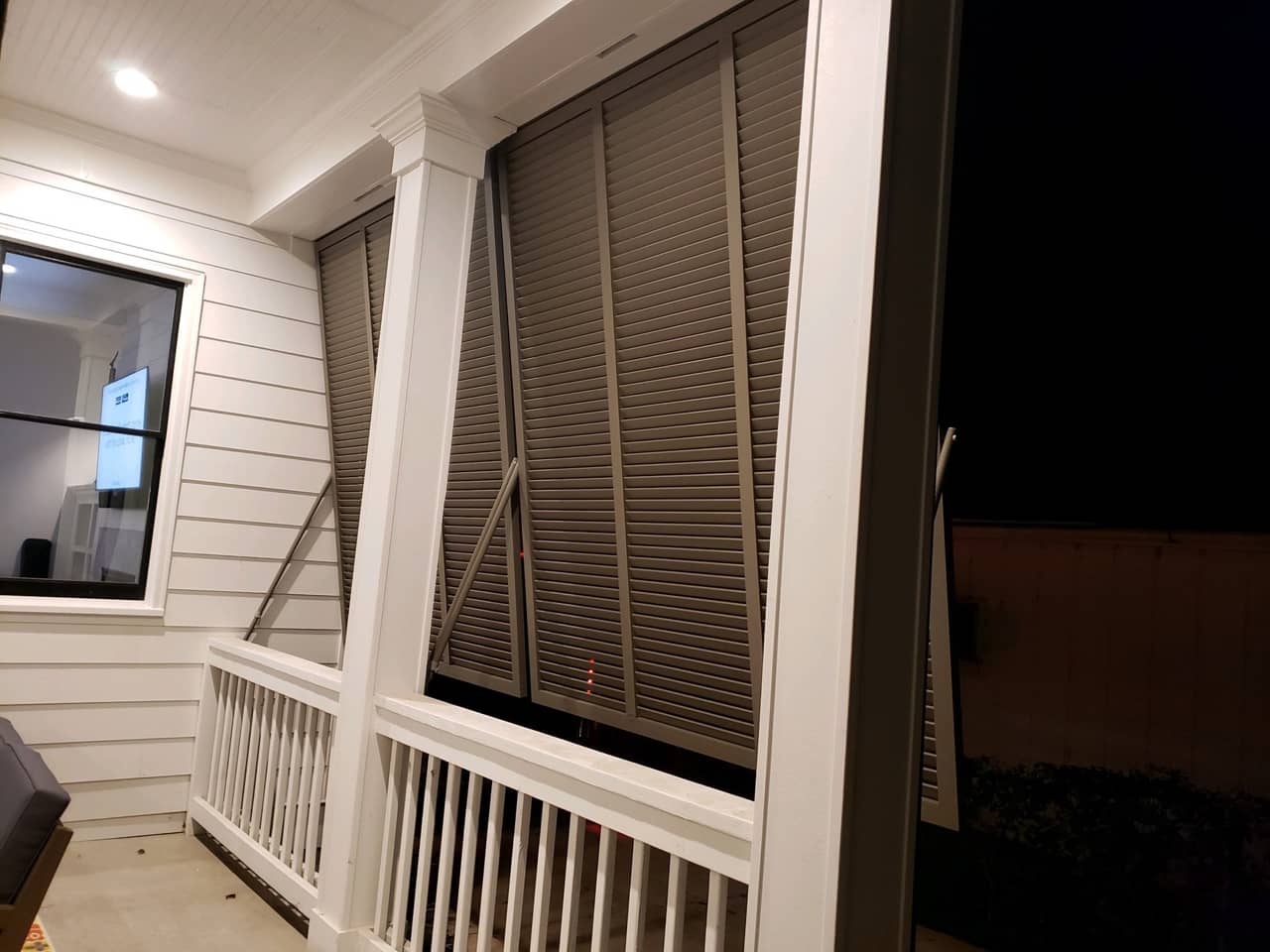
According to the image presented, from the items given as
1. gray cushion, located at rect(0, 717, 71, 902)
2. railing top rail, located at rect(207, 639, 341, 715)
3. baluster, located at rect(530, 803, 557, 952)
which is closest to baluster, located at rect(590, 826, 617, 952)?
baluster, located at rect(530, 803, 557, 952)

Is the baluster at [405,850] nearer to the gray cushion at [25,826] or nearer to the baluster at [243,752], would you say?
the gray cushion at [25,826]

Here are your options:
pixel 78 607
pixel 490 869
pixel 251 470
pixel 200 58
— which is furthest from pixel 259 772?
pixel 200 58

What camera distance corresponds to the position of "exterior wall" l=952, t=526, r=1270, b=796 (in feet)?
12.6

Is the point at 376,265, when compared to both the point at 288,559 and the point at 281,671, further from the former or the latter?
the point at 281,671

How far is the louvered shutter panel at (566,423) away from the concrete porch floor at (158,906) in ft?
4.07

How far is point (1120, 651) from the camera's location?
13.8 feet

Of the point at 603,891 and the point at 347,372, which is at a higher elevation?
the point at 347,372

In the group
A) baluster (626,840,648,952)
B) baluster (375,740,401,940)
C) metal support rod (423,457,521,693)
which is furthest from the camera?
metal support rod (423,457,521,693)

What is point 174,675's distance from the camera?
149 inches

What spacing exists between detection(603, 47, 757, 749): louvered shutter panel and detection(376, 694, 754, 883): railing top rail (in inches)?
18.0

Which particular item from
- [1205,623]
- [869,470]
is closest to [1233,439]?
[1205,623]

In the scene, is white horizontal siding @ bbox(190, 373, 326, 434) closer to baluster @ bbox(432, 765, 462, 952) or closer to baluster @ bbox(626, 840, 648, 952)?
baluster @ bbox(432, 765, 462, 952)

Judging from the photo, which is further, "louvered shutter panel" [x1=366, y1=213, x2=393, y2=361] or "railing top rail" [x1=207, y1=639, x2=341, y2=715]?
"louvered shutter panel" [x1=366, y1=213, x2=393, y2=361]

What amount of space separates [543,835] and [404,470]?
1164 millimetres
